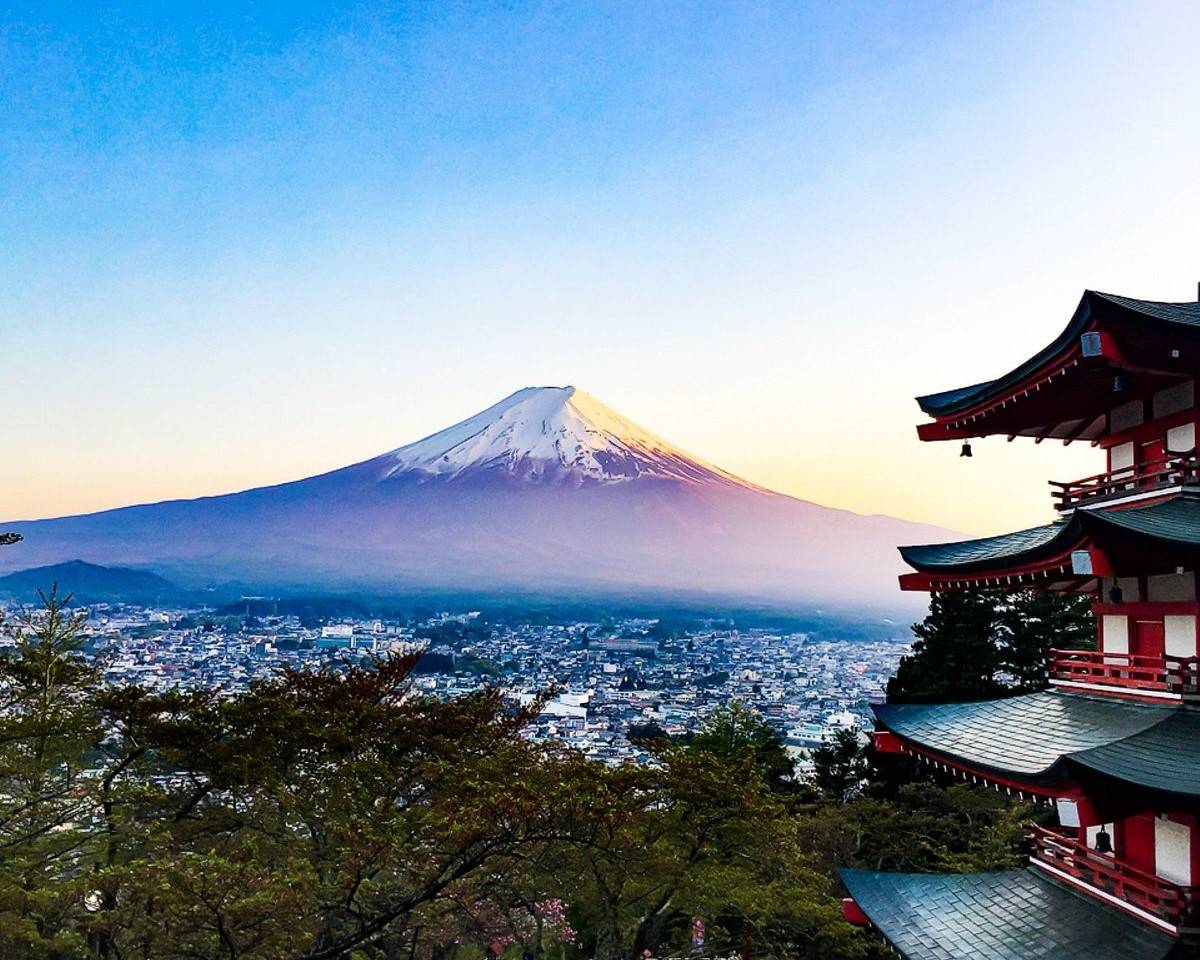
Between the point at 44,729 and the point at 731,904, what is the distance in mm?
7894

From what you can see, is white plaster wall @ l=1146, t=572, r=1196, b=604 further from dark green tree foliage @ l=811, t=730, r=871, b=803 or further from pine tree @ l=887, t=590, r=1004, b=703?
dark green tree foliage @ l=811, t=730, r=871, b=803

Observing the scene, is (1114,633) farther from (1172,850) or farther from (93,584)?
(93,584)

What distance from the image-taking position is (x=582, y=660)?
6775cm

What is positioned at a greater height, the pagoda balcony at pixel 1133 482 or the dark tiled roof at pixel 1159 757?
the pagoda balcony at pixel 1133 482

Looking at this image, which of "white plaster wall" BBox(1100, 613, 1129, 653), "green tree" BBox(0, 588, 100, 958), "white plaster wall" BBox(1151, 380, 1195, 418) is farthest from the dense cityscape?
"white plaster wall" BBox(1151, 380, 1195, 418)

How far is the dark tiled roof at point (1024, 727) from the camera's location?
246 inches

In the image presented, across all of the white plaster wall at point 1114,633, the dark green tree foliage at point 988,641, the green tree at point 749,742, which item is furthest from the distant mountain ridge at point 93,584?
the white plaster wall at point 1114,633

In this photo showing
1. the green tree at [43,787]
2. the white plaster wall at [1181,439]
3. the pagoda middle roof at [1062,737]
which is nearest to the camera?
the pagoda middle roof at [1062,737]

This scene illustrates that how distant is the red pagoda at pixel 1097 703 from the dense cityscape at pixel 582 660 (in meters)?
20.7

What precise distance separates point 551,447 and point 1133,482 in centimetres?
9872

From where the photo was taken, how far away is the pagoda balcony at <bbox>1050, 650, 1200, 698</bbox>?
6.27 m

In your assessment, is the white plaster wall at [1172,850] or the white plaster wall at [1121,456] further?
the white plaster wall at [1121,456]

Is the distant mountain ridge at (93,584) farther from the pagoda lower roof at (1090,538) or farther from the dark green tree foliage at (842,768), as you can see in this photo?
the pagoda lower roof at (1090,538)

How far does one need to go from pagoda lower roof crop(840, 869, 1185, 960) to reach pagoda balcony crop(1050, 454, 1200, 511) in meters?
2.82
